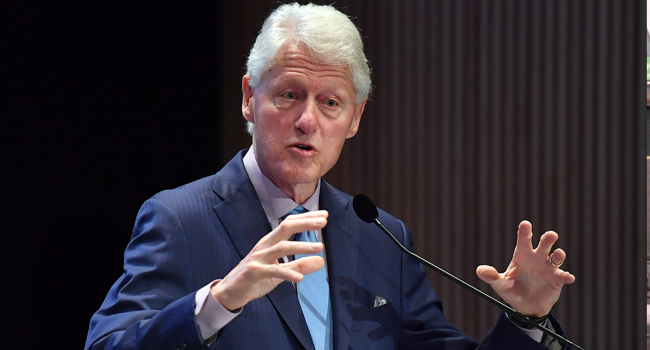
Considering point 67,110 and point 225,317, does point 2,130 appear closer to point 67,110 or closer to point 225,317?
point 67,110

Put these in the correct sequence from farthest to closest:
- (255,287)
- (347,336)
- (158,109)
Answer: (158,109) → (347,336) → (255,287)

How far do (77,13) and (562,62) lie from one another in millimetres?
1790

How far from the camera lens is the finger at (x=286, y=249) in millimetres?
1079

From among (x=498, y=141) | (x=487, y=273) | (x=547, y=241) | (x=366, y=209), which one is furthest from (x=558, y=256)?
(x=498, y=141)

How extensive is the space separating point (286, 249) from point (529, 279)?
2.15ft

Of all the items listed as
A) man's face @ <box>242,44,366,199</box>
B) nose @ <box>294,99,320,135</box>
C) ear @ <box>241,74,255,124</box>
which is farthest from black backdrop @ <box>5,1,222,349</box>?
nose @ <box>294,99,320,135</box>

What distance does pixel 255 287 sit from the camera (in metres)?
1.10

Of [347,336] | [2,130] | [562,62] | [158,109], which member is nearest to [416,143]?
[562,62]

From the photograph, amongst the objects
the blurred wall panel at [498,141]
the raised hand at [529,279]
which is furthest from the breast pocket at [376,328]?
the blurred wall panel at [498,141]

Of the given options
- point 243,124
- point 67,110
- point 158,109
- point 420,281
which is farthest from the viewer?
point 243,124

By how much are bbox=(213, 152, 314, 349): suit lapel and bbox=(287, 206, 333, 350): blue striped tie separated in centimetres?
4

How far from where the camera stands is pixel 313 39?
1542 millimetres

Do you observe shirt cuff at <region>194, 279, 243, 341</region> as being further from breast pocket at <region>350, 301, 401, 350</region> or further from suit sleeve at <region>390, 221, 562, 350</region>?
suit sleeve at <region>390, 221, 562, 350</region>

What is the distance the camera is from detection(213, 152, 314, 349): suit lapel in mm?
1398
